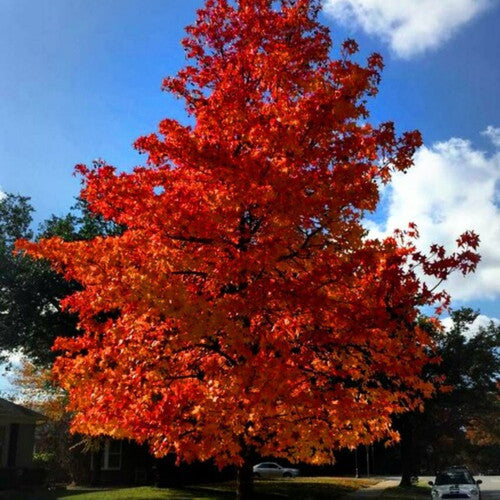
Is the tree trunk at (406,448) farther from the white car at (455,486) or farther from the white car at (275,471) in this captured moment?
the white car at (455,486)

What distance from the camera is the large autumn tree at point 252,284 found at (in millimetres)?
8164

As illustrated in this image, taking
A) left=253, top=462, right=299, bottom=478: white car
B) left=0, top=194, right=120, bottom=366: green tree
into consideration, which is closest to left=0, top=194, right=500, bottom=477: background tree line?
left=0, top=194, right=120, bottom=366: green tree

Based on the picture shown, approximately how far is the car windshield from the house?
698 inches

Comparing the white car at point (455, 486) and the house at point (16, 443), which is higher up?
the house at point (16, 443)

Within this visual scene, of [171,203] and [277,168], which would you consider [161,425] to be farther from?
[277,168]

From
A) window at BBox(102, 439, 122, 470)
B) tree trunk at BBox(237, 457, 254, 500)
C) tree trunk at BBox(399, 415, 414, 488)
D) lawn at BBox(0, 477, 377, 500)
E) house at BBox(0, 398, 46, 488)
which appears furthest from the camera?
tree trunk at BBox(399, 415, 414, 488)

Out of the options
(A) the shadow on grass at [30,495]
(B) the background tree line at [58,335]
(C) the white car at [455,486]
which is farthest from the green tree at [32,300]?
(C) the white car at [455,486]

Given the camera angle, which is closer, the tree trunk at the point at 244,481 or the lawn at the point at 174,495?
the tree trunk at the point at 244,481

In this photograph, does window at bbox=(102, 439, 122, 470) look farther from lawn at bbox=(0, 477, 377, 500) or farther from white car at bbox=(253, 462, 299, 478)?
white car at bbox=(253, 462, 299, 478)

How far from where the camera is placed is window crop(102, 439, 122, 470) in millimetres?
31625

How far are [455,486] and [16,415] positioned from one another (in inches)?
744

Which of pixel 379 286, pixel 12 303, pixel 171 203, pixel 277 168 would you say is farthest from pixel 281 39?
pixel 12 303

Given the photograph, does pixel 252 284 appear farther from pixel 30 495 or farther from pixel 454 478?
pixel 30 495

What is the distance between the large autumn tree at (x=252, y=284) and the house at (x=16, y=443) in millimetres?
18710
